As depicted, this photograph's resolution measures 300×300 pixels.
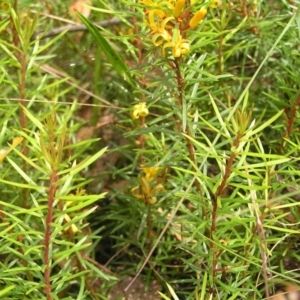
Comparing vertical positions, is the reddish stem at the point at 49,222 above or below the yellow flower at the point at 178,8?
below

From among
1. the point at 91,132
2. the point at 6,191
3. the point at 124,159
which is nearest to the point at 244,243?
the point at 6,191

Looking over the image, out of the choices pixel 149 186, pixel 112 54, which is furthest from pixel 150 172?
pixel 112 54

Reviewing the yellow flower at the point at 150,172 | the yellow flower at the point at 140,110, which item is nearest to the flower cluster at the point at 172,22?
the yellow flower at the point at 140,110

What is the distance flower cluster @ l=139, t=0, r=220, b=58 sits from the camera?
0.83m

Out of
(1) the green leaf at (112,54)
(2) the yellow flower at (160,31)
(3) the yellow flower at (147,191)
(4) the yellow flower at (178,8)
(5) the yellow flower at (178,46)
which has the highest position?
(4) the yellow flower at (178,8)

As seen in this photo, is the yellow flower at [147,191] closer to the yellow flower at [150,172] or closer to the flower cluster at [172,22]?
the yellow flower at [150,172]

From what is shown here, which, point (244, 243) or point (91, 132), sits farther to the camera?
point (91, 132)

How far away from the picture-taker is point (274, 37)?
50.4 inches

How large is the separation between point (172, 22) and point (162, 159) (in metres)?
0.28

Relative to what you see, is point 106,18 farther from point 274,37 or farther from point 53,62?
A: point 274,37

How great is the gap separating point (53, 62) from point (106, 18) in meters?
0.22

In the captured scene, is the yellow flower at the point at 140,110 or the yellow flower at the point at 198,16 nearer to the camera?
the yellow flower at the point at 198,16

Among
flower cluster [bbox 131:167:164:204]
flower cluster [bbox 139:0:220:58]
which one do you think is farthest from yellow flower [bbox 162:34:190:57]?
flower cluster [bbox 131:167:164:204]

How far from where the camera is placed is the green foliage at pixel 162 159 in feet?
2.88
